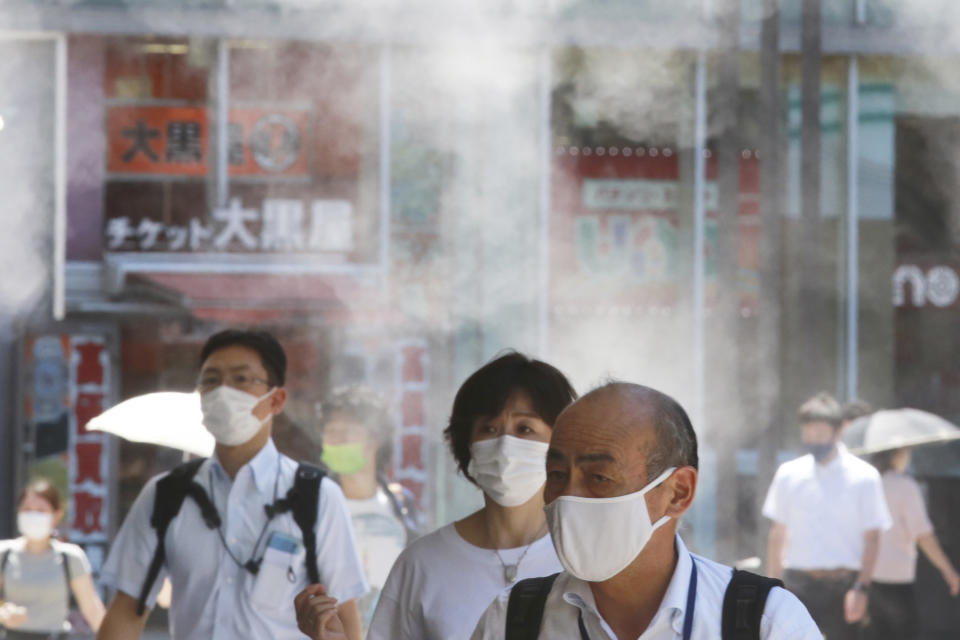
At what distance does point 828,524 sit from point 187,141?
355 cm

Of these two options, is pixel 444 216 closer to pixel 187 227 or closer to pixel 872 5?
pixel 187 227

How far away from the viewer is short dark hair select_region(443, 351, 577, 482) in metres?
2.20

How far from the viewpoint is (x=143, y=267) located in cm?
654

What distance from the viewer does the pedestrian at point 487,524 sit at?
2.04 metres

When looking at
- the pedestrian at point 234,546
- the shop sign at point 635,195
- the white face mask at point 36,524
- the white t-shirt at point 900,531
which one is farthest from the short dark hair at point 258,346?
the shop sign at point 635,195

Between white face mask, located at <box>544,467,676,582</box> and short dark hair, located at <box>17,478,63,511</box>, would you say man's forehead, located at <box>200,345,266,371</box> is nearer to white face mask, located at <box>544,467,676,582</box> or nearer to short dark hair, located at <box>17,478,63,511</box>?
white face mask, located at <box>544,467,676,582</box>

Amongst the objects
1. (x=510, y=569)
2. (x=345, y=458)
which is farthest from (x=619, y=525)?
(x=345, y=458)

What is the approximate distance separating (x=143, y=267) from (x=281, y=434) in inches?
82.9

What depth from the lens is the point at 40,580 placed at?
4426 mm

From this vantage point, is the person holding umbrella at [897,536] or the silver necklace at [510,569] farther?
the person holding umbrella at [897,536]

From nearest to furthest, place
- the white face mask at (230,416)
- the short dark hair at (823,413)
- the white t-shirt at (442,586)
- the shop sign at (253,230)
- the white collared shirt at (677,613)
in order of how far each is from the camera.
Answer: the white collared shirt at (677,613) < the white t-shirt at (442,586) < the white face mask at (230,416) < the short dark hair at (823,413) < the shop sign at (253,230)

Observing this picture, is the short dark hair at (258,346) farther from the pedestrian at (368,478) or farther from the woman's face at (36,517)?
the woman's face at (36,517)

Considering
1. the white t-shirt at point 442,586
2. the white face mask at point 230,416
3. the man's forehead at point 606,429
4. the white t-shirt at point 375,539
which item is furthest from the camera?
the white t-shirt at point 375,539

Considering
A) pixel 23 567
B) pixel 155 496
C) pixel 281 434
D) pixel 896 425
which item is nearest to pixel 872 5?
pixel 896 425
